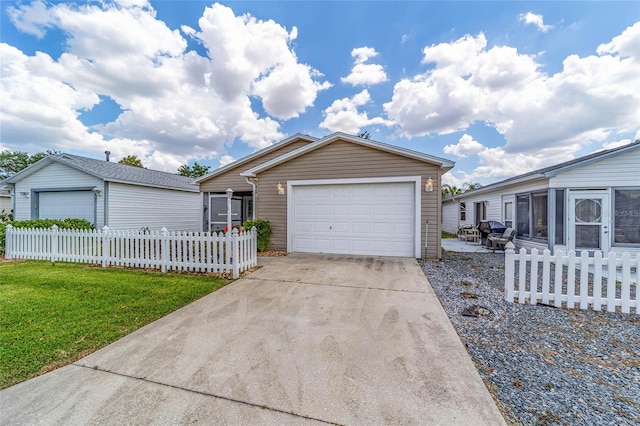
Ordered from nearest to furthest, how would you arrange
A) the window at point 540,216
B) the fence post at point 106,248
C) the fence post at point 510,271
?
the fence post at point 510,271, the fence post at point 106,248, the window at point 540,216

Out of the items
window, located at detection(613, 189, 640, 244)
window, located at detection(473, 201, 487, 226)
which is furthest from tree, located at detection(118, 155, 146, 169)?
window, located at detection(613, 189, 640, 244)

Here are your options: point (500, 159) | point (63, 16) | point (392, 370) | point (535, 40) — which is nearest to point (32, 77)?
point (63, 16)

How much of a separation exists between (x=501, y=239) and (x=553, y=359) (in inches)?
337

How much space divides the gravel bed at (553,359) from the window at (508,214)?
8.73 m

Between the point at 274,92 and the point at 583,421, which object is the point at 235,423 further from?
the point at 274,92

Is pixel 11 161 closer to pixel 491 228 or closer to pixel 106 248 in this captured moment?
pixel 106 248

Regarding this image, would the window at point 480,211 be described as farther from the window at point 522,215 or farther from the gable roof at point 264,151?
the gable roof at point 264,151

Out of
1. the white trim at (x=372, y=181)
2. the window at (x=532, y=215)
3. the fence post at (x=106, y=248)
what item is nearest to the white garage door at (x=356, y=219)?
the white trim at (x=372, y=181)

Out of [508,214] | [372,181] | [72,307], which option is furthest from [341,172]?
[508,214]

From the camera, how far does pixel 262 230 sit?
904 cm

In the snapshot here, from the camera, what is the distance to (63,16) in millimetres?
7824

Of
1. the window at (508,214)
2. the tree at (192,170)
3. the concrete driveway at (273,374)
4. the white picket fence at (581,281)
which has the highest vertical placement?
the tree at (192,170)

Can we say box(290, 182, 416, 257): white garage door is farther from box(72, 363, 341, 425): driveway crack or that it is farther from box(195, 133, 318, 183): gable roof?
box(72, 363, 341, 425): driveway crack

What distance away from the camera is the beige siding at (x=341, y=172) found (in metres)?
7.93
